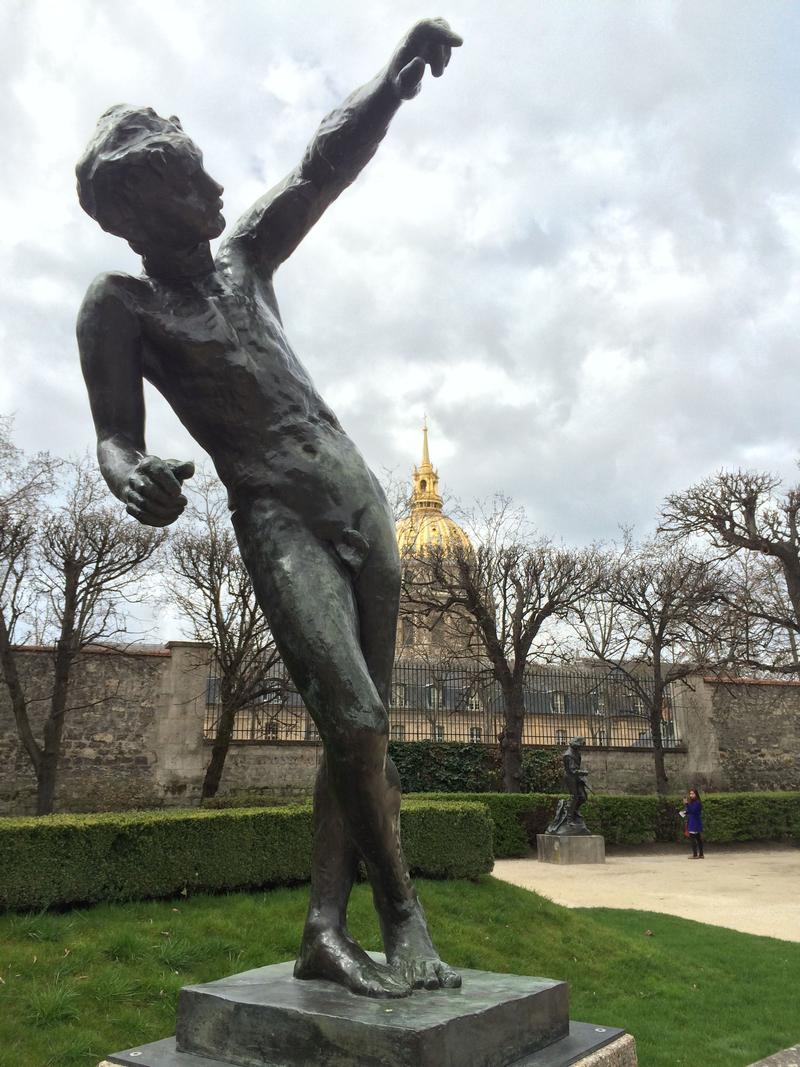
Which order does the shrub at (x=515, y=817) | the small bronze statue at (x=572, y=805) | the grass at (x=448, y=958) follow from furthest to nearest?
1. the shrub at (x=515, y=817)
2. the small bronze statue at (x=572, y=805)
3. the grass at (x=448, y=958)

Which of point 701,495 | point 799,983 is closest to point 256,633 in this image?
point 701,495

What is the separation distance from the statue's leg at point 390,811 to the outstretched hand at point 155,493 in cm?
59

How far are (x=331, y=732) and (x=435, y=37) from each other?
194 centimetres

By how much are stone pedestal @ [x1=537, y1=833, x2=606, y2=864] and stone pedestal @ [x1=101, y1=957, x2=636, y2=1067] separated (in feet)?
45.7

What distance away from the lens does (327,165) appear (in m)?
→ 2.67

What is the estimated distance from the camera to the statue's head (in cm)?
226

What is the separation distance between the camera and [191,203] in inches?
92.0

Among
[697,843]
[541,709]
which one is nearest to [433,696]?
[541,709]

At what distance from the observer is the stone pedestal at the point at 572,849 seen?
15.3 meters

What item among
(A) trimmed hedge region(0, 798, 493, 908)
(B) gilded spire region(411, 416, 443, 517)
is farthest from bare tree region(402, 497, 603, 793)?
(B) gilded spire region(411, 416, 443, 517)

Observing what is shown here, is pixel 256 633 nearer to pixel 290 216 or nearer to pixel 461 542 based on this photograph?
pixel 461 542

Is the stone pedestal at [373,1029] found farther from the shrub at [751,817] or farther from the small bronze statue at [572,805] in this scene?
the shrub at [751,817]

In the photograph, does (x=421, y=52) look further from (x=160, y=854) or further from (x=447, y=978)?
(x=160, y=854)

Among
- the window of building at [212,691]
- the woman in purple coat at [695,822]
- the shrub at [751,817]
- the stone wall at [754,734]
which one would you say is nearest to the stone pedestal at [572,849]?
the woman in purple coat at [695,822]
